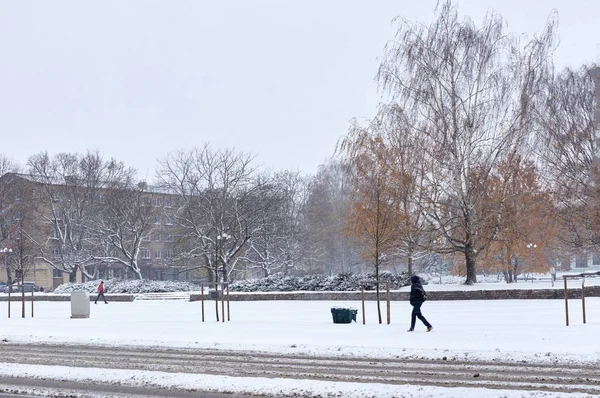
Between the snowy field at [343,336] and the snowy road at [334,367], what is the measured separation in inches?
29.5

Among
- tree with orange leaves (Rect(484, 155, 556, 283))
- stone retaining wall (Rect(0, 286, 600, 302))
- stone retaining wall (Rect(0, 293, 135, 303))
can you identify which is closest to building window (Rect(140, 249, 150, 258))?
stone retaining wall (Rect(0, 293, 135, 303))

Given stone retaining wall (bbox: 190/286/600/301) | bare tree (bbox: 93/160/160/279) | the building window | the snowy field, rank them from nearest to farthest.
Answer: the snowy field < stone retaining wall (bbox: 190/286/600/301) < bare tree (bbox: 93/160/160/279) < the building window

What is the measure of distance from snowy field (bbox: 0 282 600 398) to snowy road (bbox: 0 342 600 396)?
0.75 metres

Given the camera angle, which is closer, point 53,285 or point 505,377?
point 505,377

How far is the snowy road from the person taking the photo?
13.4 metres

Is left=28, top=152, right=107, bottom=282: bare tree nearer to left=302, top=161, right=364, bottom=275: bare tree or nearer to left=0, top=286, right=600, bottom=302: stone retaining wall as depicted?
left=302, top=161, right=364, bottom=275: bare tree

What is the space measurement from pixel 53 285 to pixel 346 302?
6518cm

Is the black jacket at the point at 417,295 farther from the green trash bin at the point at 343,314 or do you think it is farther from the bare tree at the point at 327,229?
the bare tree at the point at 327,229

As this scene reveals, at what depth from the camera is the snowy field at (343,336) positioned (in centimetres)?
1375

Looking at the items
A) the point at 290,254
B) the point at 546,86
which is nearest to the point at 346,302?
the point at 546,86

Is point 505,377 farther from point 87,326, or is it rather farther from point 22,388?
point 87,326

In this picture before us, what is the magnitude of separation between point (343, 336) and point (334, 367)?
251 inches

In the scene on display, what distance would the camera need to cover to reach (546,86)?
164 ft

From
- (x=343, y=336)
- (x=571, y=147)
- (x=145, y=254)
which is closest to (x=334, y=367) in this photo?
(x=343, y=336)
